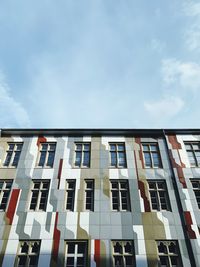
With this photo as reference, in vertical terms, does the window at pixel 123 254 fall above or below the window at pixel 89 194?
below

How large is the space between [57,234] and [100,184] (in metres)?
3.96

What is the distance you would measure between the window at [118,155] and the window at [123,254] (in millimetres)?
5106

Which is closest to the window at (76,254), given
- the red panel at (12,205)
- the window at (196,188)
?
the red panel at (12,205)

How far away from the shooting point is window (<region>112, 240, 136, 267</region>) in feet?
36.1

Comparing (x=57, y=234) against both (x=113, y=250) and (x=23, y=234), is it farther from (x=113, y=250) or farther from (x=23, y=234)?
(x=113, y=250)

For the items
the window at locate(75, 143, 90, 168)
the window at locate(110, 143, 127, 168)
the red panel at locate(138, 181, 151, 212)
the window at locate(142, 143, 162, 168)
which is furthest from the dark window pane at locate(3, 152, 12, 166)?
the window at locate(142, 143, 162, 168)

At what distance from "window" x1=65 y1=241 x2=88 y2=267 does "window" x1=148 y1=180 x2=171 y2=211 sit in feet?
15.6

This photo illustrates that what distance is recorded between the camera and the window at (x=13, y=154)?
15.3 meters

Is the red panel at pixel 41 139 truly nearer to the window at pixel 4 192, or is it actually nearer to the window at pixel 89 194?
the window at pixel 4 192

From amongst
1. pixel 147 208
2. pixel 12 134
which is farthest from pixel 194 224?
pixel 12 134

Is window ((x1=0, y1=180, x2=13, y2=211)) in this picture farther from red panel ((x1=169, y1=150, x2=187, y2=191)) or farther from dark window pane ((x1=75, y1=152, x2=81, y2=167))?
red panel ((x1=169, y1=150, x2=187, y2=191))

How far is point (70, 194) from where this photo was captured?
1384 centimetres

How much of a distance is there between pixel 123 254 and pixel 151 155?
7079mm

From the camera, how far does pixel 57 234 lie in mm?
11734
